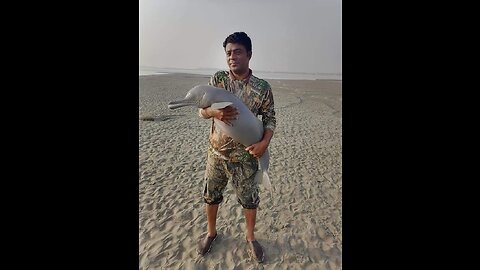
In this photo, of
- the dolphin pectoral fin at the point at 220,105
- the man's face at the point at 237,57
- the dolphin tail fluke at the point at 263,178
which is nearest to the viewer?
the dolphin pectoral fin at the point at 220,105

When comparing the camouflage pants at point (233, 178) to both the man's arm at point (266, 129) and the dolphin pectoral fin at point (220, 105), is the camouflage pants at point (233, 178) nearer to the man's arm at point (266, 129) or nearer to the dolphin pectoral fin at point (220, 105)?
the man's arm at point (266, 129)

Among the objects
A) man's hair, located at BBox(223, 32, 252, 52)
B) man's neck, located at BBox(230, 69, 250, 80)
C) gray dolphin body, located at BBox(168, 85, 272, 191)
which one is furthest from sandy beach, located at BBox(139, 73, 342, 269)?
man's hair, located at BBox(223, 32, 252, 52)

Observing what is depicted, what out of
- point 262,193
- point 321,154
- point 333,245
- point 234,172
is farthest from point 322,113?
point 234,172

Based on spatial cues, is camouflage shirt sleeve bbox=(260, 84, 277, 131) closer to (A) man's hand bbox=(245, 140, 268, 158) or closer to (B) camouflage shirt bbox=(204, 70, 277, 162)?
(B) camouflage shirt bbox=(204, 70, 277, 162)

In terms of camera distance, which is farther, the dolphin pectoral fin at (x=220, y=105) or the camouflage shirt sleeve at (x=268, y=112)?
the camouflage shirt sleeve at (x=268, y=112)

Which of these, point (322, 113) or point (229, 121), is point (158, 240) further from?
point (322, 113)

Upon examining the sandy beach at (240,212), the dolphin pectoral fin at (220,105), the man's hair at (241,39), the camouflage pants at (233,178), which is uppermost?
the man's hair at (241,39)

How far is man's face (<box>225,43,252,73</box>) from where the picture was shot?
8.12ft

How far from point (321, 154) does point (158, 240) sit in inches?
236

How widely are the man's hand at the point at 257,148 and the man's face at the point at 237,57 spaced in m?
0.72

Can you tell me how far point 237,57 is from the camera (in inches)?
98.3

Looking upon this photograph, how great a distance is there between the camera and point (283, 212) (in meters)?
4.61

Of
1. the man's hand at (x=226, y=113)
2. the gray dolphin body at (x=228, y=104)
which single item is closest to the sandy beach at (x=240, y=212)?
the gray dolphin body at (x=228, y=104)

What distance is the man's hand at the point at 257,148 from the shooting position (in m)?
2.58
